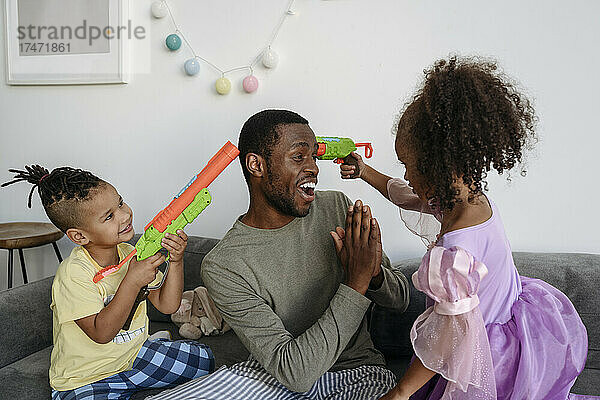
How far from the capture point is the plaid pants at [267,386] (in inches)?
53.0

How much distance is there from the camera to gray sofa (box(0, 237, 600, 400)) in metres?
1.65

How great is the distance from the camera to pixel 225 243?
1.48 m

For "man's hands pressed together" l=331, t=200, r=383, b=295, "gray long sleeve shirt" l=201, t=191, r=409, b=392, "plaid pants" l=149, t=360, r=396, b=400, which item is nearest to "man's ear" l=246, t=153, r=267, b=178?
"gray long sleeve shirt" l=201, t=191, r=409, b=392

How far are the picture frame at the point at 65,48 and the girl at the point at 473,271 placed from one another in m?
1.38

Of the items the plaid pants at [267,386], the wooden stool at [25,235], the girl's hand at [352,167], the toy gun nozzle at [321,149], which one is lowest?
the plaid pants at [267,386]

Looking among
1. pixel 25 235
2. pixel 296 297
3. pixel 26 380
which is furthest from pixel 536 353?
pixel 25 235

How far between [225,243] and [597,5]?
4.32 ft

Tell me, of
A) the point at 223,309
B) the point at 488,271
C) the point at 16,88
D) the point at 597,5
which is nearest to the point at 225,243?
the point at 223,309

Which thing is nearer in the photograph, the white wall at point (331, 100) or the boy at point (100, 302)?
the boy at point (100, 302)

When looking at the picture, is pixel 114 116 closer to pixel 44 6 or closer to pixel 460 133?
pixel 44 6

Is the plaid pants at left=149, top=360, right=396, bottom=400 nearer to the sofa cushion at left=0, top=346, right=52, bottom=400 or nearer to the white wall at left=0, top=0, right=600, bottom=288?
the sofa cushion at left=0, top=346, right=52, bottom=400

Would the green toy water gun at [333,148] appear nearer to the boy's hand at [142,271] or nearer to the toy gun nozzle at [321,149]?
the toy gun nozzle at [321,149]

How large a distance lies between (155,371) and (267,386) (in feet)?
1.24

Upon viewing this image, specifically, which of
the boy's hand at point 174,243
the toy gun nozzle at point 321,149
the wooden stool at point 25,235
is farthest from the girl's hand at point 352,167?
the wooden stool at point 25,235
